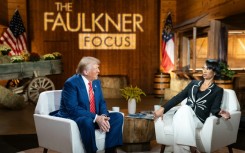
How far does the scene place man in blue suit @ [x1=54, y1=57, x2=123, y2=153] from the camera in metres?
3.15

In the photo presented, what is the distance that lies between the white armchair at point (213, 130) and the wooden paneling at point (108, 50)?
6.72m

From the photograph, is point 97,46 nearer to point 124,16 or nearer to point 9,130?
point 124,16

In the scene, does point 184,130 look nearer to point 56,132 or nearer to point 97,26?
point 56,132

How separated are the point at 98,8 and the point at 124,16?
2.80 ft

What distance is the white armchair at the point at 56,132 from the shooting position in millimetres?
3137

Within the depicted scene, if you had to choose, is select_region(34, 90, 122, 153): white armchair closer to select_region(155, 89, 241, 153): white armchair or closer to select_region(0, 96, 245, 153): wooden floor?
select_region(155, 89, 241, 153): white armchair

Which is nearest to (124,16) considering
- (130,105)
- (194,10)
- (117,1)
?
(117,1)

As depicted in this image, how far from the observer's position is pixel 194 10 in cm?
904

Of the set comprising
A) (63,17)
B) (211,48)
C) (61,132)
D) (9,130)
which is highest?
(63,17)

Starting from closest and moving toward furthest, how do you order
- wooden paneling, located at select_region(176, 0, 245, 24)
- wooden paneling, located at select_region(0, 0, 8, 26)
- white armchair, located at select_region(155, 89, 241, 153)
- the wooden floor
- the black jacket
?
white armchair, located at select_region(155, 89, 241, 153) → the black jacket → the wooden floor → wooden paneling, located at select_region(176, 0, 245, 24) → wooden paneling, located at select_region(0, 0, 8, 26)

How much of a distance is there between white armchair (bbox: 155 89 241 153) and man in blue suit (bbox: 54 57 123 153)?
1.82 feet

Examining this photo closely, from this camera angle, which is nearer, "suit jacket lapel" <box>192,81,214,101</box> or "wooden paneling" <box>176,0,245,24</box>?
"suit jacket lapel" <box>192,81,214,101</box>

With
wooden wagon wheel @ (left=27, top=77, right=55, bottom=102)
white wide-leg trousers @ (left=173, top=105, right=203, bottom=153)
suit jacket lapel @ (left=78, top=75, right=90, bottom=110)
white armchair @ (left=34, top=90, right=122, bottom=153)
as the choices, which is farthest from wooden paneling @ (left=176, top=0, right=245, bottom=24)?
white armchair @ (left=34, top=90, right=122, bottom=153)

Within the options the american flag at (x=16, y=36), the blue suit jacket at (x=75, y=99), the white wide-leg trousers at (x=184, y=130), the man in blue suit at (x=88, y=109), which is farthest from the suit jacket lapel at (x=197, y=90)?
the american flag at (x=16, y=36)
